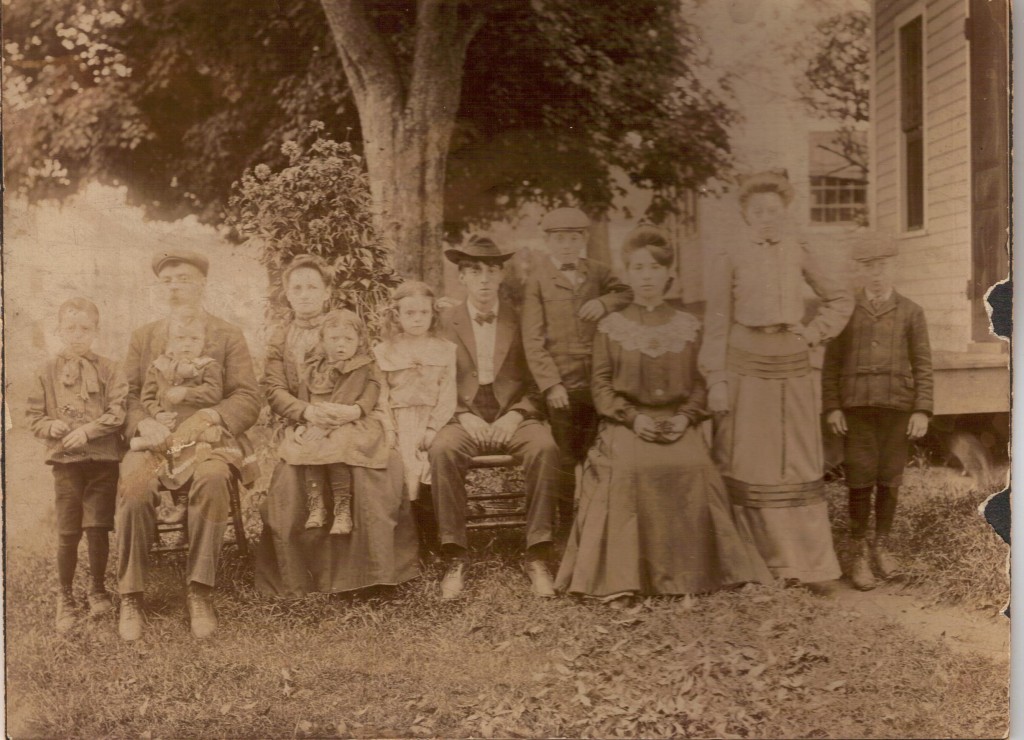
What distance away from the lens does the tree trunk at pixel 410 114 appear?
3691 mm

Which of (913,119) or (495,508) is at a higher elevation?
(913,119)

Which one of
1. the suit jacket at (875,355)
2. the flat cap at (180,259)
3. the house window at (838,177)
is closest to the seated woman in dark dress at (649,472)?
the suit jacket at (875,355)

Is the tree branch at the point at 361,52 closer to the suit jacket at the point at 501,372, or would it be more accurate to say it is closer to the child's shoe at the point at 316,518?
the suit jacket at the point at 501,372

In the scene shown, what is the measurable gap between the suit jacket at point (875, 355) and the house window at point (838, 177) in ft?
1.37

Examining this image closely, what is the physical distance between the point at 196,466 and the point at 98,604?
825 mm

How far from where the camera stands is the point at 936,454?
150 inches

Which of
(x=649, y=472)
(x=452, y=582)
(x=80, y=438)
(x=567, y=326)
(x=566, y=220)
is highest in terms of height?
(x=566, y=220)

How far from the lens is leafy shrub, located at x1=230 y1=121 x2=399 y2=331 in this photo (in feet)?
12.1

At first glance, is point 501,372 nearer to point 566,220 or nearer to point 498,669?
point 566,220

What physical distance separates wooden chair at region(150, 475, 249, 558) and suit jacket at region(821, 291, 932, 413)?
2.85 m

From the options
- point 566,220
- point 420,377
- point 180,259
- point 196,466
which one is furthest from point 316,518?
point 566,220

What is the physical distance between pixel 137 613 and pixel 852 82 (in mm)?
4257

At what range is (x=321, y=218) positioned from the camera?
12.1ft

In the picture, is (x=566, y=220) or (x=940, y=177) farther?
(x=940, y=177)
